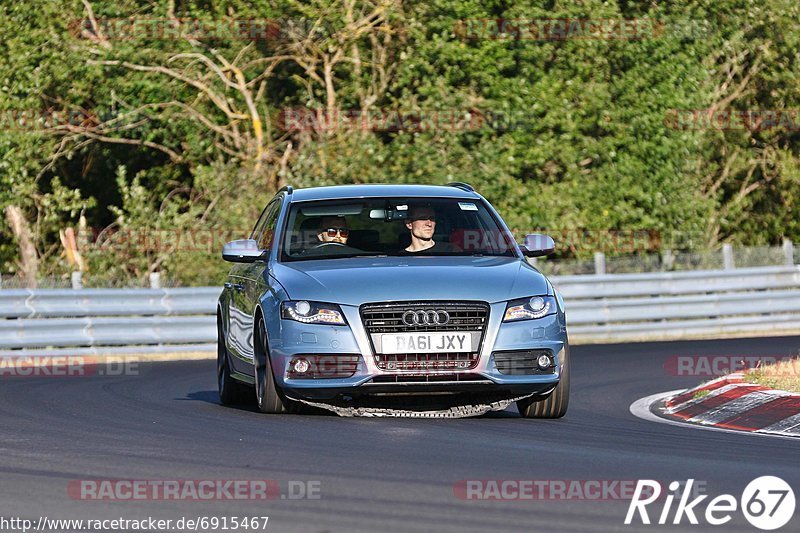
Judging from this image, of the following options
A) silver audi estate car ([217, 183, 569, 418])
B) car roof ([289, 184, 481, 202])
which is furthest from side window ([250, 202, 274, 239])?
silver audi estate car ([217, 183, 569, 418])

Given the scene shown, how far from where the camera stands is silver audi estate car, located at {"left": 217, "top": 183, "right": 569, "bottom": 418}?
35.5 feet

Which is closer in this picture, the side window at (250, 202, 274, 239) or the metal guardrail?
the side window at (250, 202, 274, 239)

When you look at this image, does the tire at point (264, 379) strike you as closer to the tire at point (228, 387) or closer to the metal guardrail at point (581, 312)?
the tire at point (228, 387)

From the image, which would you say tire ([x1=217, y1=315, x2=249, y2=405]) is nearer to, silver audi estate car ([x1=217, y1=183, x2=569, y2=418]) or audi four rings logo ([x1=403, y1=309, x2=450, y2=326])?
silver audi estate car ([x1=217, y1=183, x2=569, y2=418])

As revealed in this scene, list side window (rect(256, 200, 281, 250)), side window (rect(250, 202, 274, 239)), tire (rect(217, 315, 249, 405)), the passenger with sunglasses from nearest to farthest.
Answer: the passenger with sunglasses, side window (rect(256, 200, 281, 250)), tire (rect(217, 315, 249, 405)), side window (rect(250, 202, 274, 239))

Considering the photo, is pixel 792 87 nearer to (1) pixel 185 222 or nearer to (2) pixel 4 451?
(1) pixel 185 222

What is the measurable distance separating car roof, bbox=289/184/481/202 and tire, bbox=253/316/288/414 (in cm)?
127

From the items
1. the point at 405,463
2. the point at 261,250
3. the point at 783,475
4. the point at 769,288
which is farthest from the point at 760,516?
the point at 769,288

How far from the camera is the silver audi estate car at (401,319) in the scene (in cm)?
1083

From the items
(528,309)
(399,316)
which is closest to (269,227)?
(399,316)

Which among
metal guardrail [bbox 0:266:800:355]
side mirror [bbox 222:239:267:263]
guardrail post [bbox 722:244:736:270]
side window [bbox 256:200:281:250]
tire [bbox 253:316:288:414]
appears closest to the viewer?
tire [bbox 253:316:288:414]

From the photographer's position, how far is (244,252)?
40.2 ft

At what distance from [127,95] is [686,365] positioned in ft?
47.6

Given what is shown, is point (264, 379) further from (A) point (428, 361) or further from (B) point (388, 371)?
(A) point (428, 361)
